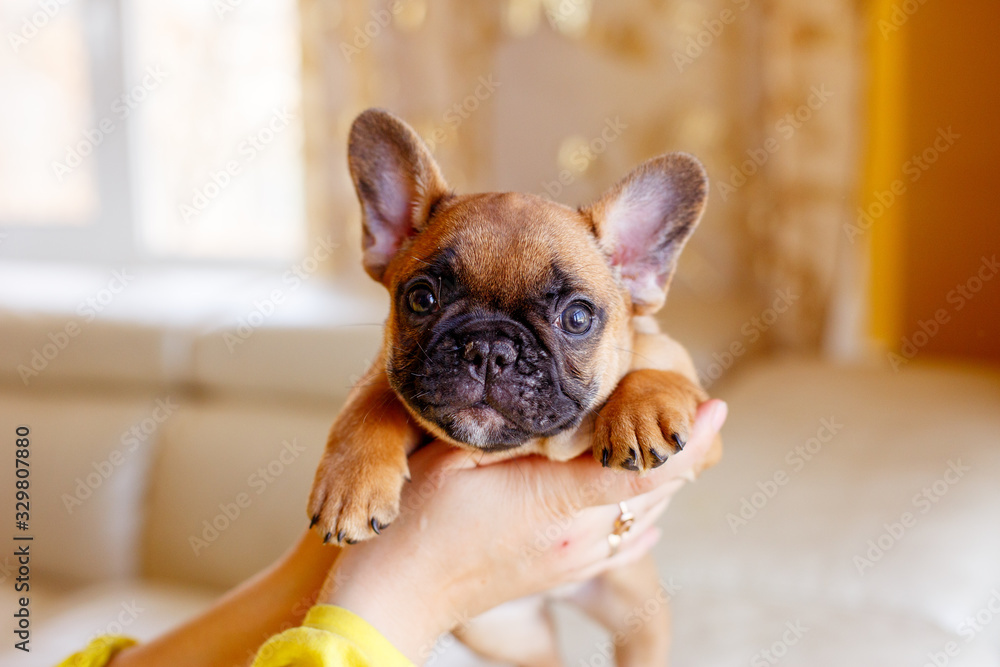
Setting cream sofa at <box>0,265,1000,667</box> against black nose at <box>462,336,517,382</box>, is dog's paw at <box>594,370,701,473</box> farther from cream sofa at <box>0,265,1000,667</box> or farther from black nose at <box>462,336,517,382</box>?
cream sofa at <box>0,265,1000,667</box>

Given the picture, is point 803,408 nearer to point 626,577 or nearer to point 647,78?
point 626,577

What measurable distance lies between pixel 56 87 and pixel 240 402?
2.79 meters

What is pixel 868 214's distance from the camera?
319 cm

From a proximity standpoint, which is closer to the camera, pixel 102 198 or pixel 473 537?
pixel 473 537

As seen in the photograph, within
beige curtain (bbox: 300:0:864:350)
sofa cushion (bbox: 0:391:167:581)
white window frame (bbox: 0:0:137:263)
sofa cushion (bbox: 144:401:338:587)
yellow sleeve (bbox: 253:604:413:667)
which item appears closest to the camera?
yellow sleeve (bbox: 253:604:413:667)

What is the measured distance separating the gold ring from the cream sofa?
46 cm

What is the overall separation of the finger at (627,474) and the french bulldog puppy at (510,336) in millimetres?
32

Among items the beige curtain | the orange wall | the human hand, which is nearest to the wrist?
the human hand

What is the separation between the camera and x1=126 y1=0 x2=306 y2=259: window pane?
14.0 feet

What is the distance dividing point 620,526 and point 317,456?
1355 mm

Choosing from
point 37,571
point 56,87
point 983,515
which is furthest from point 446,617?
point 56,87

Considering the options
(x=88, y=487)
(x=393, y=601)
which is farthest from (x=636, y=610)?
(x=88, y=487)

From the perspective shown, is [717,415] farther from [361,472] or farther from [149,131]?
[149,131]

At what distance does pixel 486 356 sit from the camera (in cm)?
115
